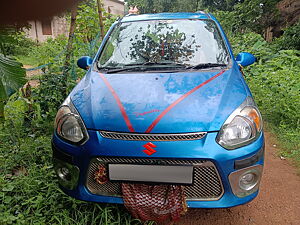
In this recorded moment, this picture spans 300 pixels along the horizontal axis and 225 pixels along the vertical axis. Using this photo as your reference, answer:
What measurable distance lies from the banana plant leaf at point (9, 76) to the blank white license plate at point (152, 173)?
784mm

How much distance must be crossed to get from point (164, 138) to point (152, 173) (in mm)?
223

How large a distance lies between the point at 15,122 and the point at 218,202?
9.04 ft

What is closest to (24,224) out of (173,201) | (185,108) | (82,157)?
(82,157)

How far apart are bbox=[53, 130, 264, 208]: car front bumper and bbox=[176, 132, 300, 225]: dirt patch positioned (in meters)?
0.35

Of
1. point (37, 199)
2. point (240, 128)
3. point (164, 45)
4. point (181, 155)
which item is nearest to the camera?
point (181, 155)

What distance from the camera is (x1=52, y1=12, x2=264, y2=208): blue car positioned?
1618 millimetres

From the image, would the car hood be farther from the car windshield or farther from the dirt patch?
the dirt patch

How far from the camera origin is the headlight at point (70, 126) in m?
1.77

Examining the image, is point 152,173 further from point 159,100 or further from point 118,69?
point 118,69

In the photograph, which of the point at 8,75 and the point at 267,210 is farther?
Answer: the point at 267,210

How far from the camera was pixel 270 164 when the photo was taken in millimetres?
2840

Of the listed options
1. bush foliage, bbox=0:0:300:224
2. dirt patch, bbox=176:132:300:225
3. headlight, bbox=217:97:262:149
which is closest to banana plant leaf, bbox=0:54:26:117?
bush foliage, bbox=0:0:300:224

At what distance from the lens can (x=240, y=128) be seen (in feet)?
5.69

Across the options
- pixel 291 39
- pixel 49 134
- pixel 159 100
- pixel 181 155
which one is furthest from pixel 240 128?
pixel 291 39
